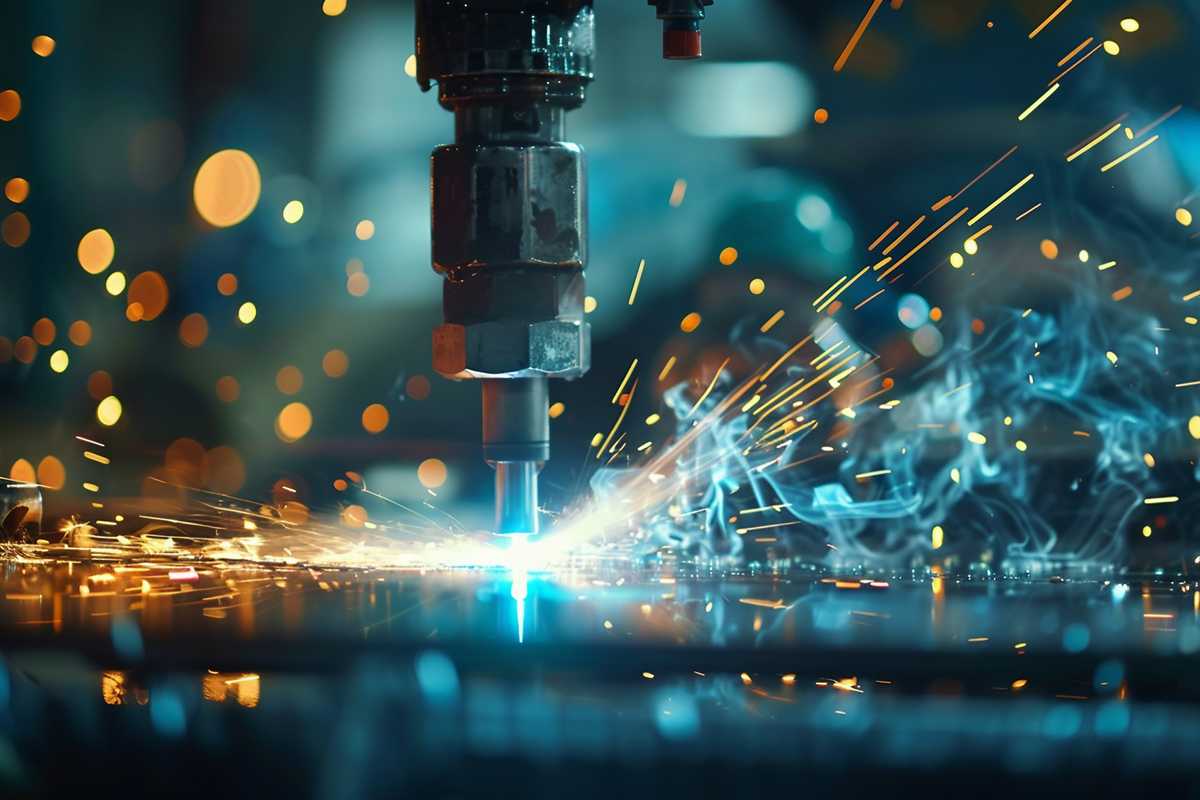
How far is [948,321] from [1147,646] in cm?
97

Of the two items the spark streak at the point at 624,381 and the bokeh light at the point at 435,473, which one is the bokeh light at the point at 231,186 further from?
the spark streak at the point at 624,381

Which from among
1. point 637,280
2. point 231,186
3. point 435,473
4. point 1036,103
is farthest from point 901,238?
point 231,186

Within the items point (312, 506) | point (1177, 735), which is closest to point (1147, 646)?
point (1177, 735)

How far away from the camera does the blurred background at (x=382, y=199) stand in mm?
2127

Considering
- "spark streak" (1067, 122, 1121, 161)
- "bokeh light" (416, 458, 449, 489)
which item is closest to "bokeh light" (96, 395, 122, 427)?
"bokeh light" (416, 458, 449, 489)

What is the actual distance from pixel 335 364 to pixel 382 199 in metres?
0.24

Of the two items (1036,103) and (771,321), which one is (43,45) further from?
(1036,103)

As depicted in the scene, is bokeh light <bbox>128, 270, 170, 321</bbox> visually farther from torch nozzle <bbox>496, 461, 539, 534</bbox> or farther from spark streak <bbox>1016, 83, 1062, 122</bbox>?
spark streak <bbox>1016, 83, 1062, 122</bbox>

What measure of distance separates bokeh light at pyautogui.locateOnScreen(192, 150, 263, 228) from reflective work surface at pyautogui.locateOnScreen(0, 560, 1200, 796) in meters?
0.87

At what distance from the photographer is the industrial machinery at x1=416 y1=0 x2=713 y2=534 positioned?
140cm

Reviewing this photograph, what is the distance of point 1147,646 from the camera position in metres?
1.21

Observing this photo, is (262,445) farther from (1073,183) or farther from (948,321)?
→ (1073,183)

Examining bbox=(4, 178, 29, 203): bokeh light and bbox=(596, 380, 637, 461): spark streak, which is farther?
bbox=(4, 178, 29, 203): bokeh light

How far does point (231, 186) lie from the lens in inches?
91.5
